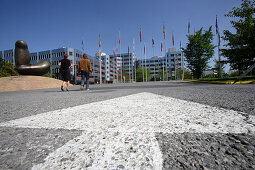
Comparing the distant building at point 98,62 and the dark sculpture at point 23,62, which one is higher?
the distant building at point 98,62

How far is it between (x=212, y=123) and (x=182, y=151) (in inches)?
18.7

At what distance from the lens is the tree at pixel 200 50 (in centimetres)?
2334

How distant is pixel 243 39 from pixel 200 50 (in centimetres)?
1283

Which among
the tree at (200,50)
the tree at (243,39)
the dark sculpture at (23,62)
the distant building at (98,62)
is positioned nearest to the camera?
the tree at (243,39)

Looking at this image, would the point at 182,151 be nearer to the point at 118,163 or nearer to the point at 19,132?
the point at 118,163

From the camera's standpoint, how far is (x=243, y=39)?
1133 cm

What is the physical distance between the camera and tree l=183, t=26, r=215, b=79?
23.3 m

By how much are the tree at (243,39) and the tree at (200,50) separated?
36.4 ft

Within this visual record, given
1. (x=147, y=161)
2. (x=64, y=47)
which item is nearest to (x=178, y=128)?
(x=147, y=161)

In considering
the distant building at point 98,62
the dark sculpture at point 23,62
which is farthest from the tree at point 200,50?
the dark sculpture at point 23,62

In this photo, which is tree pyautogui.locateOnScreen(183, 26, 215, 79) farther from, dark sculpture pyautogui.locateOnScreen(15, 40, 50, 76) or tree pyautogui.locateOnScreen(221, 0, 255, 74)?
dark sculpture pyautogui.locateOnScreen(15, 40, 50, 76)

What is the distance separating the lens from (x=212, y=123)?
0.90 metres

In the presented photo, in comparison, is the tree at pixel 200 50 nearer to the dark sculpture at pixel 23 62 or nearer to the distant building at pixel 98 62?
the distant building at pixel 98 62

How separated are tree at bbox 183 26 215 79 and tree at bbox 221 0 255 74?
1109cm
